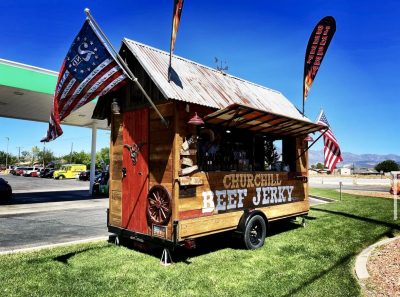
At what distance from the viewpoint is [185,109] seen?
7.64 metres

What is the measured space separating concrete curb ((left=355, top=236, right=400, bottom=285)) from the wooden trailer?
94.4 inches

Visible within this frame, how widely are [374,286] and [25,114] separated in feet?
69.5

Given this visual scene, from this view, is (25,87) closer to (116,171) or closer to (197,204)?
(116,171)

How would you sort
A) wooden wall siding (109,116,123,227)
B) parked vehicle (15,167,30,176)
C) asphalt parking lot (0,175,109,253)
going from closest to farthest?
wooden wall siding (109,116,123,227) < asphalt parking lot (0,175,109,253) < parked vehicle (15,167,30,176)

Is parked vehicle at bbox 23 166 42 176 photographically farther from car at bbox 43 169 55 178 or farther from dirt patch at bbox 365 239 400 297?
dirt patch at bbox 365 239 400 297


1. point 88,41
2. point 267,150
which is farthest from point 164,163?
point 267,150

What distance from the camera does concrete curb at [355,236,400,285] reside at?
6.36m

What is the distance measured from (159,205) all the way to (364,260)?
467 cm

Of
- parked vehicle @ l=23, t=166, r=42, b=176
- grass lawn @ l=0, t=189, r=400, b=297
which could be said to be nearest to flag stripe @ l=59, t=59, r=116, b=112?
grass lawn @ l=0, t=189, r=400, b=297

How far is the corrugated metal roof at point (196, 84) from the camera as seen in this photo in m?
7.75

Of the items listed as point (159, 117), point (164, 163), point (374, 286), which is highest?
point (159, 117)

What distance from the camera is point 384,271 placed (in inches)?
261

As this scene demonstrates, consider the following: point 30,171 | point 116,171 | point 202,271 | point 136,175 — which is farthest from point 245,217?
point 30,171

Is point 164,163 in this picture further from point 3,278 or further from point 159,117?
point 3,278
